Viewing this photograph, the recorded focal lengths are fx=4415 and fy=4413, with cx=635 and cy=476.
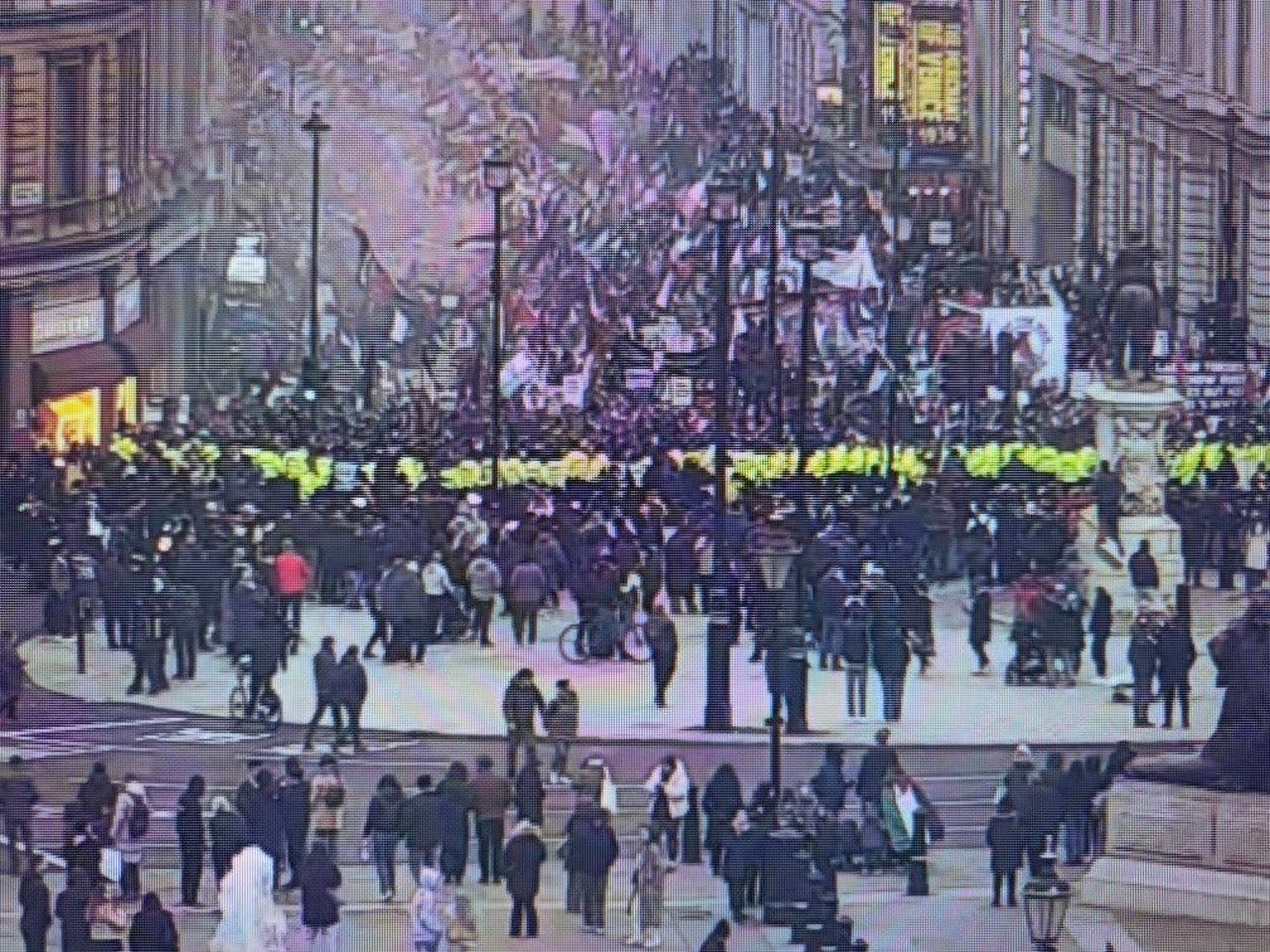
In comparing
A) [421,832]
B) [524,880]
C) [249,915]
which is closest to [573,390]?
[421,832]

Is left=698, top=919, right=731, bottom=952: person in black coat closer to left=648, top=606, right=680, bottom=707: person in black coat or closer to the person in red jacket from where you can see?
left=648, top=606, right=680, bottom=707: person in black coat

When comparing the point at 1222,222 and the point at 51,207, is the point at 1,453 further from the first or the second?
the point at 1222,222

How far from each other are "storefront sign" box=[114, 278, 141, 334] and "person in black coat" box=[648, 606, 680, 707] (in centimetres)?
432

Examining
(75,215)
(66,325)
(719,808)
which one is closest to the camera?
(719,808)

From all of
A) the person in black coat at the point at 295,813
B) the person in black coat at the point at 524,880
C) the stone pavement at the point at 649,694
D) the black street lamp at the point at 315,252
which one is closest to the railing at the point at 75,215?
the black street lamp at the point at 315,252

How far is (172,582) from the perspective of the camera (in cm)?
1199

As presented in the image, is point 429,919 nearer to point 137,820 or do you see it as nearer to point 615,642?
point 137,820

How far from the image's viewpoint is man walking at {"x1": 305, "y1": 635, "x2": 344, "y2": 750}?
34.6ft

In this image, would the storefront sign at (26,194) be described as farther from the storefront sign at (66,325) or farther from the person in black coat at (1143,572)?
the person in black coat at (1143,572)

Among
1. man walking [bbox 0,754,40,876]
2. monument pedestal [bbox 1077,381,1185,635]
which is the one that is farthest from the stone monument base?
man walking [bbox 0,754,40,876]

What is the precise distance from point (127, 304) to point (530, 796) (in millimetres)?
6451

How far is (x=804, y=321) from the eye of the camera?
47.6 feet

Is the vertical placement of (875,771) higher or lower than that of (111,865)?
higher

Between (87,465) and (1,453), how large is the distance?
28 cm
